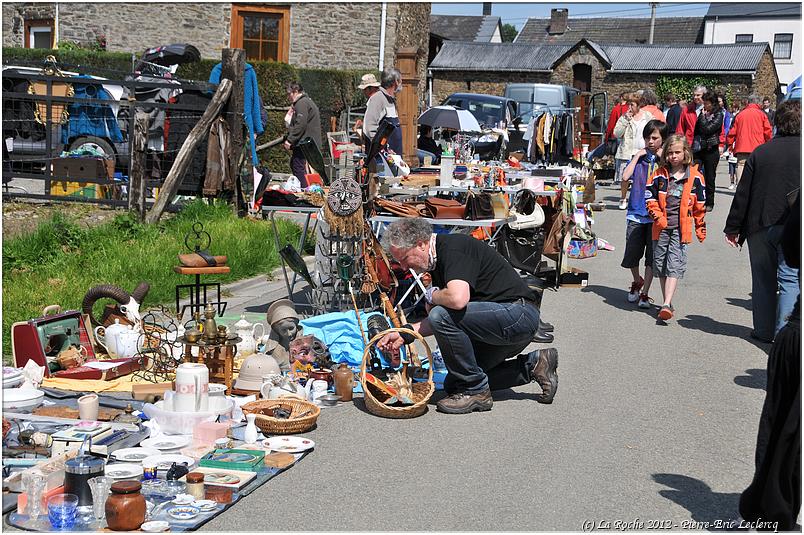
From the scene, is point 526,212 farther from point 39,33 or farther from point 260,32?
point 39,33

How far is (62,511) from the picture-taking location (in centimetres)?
464

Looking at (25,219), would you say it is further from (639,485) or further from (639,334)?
(639,485)

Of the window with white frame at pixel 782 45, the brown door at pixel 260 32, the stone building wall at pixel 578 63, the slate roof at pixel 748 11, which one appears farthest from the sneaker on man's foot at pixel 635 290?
the window with white frame at pixel 782 45

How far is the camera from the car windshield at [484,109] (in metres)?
24.8

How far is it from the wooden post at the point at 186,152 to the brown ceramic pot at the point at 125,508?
8.18 meters

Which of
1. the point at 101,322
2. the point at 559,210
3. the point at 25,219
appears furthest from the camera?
the point at 25,219

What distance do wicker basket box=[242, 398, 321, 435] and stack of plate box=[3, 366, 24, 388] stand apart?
1.52 meters

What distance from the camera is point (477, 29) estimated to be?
74.6m

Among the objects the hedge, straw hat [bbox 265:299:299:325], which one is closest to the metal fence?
the hedge

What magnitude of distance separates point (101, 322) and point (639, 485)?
15.3 feet

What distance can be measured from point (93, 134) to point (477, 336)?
959cm

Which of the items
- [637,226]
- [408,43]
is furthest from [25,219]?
[408,43]

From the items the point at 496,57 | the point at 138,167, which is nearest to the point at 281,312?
the point at 138,167

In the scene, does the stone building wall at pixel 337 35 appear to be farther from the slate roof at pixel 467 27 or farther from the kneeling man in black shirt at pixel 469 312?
the slate roof at pixel 467 27
